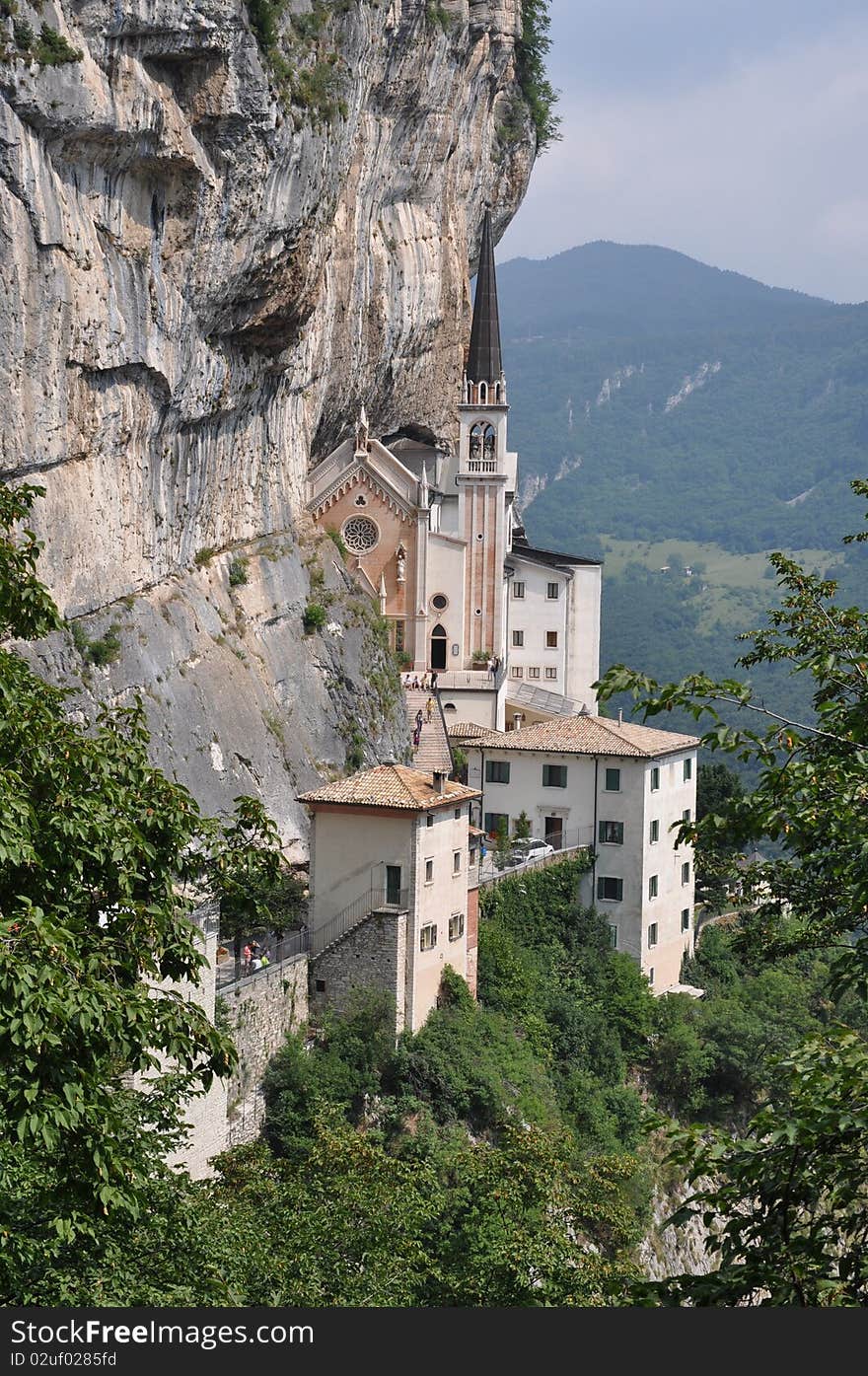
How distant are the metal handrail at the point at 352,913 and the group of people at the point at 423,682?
26.1 metres

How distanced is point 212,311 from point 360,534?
21753 mm

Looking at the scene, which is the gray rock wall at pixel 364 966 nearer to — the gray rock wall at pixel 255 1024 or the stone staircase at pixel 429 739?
the gray rock wall at pixel 255 1024

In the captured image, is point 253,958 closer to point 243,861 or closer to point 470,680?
point 243,861

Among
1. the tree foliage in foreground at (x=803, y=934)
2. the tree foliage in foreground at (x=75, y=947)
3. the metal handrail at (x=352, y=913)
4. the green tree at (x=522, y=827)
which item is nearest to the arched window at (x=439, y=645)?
the green tree at (x=522, y=827)

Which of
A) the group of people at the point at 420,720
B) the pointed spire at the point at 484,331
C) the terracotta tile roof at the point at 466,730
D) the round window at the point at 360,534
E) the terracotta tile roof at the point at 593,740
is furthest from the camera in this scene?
the pointed spire at the point at 484,331

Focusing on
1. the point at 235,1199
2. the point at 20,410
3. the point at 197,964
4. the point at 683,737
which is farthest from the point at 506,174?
the point at 197,964

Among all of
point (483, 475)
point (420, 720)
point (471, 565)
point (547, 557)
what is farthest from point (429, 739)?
point (547, 557)

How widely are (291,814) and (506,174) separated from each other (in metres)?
33.0

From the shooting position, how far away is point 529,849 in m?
46.7

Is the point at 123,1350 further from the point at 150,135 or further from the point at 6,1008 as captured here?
the point at 150,135

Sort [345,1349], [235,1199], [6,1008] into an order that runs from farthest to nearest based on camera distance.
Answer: [235,1199] < [6,1008] < [345,1349]

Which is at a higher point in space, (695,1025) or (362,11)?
(362,11)

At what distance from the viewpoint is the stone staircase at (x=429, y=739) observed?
50684mm

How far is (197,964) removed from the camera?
1438 centimetres
